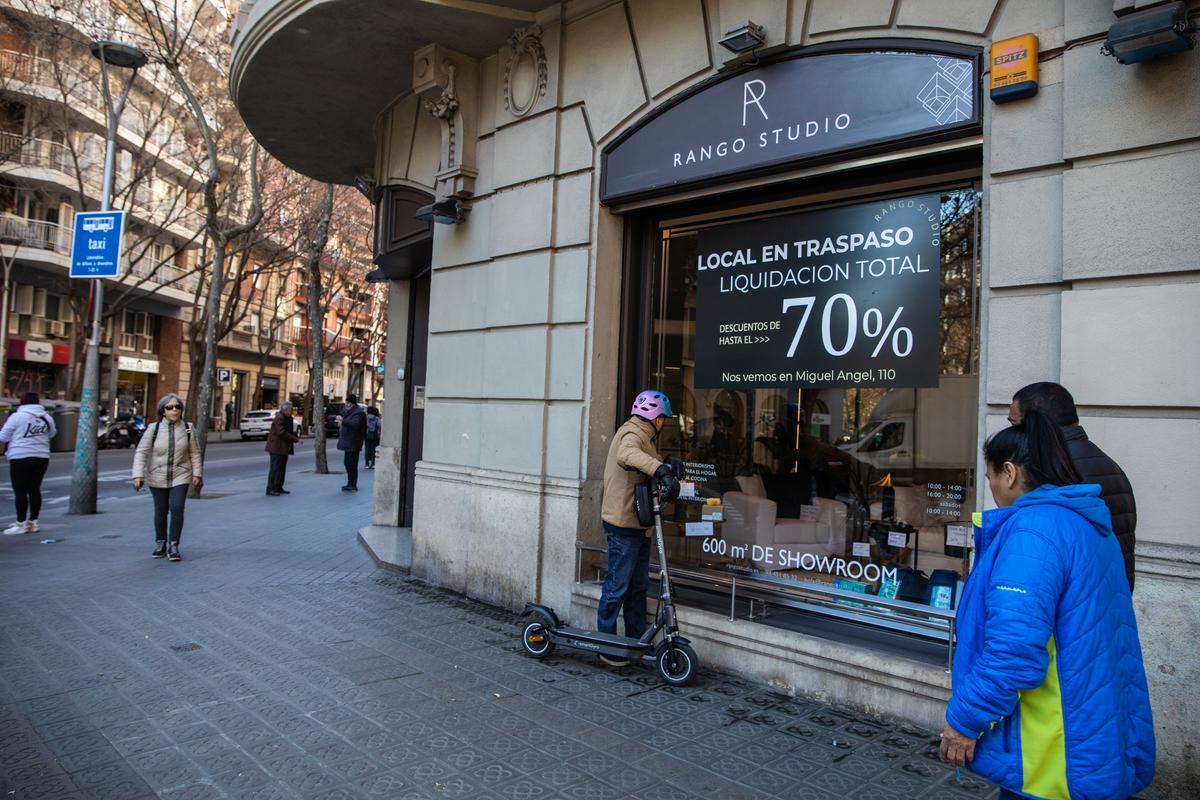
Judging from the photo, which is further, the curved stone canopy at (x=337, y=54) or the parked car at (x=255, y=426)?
the parked car at (x=255, y=426)

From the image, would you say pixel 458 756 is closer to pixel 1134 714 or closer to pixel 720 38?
pixel 1134 714

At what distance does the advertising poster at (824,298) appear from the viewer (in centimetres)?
533

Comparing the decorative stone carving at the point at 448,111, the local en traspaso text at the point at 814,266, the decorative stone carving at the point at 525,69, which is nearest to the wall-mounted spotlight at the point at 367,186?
the decorative stone carving at the point at 448,111

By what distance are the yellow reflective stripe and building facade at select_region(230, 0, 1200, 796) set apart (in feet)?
6.92

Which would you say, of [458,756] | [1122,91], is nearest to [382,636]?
[458,756]

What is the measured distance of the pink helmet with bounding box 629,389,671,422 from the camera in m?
5.40

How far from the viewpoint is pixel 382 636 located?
609 cm

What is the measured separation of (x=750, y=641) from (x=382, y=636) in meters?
2.74

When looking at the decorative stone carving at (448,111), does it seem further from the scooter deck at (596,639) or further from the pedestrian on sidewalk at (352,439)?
the pedestrian on sidewalk at (352,439)

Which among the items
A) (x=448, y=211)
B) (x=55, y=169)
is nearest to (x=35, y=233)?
(x=55, y=169)

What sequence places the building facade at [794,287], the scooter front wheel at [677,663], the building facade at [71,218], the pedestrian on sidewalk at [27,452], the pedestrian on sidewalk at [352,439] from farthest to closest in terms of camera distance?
the building facade at [71,218] < the pedestrian on sidewalk at [352,439] < the pedestrian on sidewalk at [27,452] < the scooter front wheel at [677,663] < the building facade at [794,287]

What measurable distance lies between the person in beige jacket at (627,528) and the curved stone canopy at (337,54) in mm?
3929

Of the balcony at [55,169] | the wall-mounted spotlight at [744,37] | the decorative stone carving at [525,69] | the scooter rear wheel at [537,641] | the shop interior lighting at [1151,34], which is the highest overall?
the balcony at [55,169]

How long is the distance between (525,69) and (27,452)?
26.2ft
